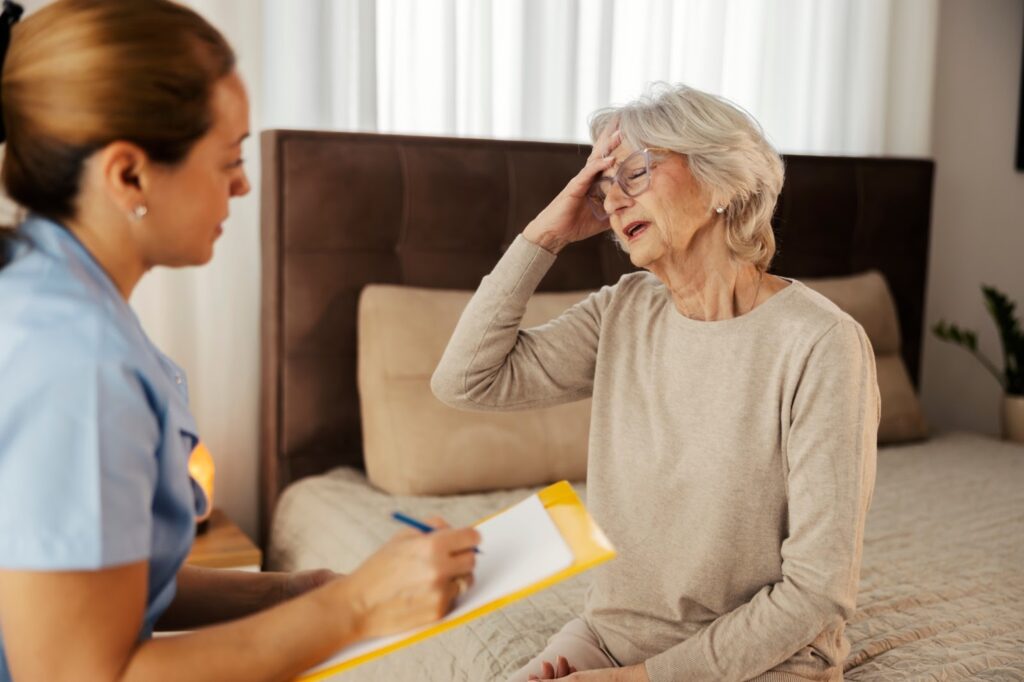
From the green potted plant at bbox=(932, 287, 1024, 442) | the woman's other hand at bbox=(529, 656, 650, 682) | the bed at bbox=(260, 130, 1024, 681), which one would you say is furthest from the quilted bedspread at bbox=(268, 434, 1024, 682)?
the green potted plant at bbox=(932, 287, 1024, 442)

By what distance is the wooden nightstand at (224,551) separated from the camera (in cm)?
224

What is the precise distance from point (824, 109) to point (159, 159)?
2.90m

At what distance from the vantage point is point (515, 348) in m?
1.64

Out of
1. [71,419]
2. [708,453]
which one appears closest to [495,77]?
[708,453]

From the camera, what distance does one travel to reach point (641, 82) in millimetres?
3135

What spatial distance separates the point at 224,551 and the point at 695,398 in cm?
124

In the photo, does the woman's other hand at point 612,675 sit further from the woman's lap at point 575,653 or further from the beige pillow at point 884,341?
the beige pillow at point 884,341

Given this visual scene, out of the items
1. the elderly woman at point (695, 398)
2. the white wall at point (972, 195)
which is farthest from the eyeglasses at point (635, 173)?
the white wall at point (972, 195)

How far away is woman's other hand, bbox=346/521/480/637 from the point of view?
3.00ft

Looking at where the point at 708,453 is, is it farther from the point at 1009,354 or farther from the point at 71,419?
the point at 1009,354

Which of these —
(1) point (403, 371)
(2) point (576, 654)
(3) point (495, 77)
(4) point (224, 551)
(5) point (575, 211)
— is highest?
(3) point (495, 77)

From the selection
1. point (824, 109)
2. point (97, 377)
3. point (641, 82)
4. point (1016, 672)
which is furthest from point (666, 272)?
point (824, 109)

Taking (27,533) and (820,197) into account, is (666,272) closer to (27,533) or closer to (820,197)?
(27,533)

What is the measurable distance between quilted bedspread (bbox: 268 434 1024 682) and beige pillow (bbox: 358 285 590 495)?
6 centimetres
